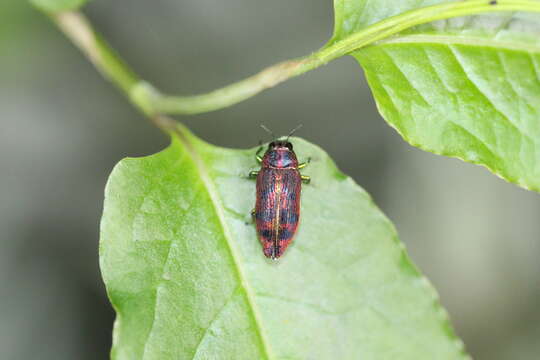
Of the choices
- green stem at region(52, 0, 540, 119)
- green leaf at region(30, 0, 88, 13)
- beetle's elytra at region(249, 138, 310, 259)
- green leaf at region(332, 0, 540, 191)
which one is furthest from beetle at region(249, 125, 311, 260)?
green leaf at region(30, 0, 88, 13)

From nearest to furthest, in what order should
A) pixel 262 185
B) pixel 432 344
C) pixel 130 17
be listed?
pixel 432 344 → pixel 262 185 → pixel 130 17

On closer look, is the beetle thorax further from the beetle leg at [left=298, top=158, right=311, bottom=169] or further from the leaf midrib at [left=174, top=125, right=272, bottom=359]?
the leaf midrib at [left=174, top=125, right=272, bottom=359]

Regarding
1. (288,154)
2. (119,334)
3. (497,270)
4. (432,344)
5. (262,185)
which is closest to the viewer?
(119,334)

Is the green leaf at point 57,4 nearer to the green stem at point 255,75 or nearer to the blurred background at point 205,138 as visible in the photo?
the green stem at point 255,75

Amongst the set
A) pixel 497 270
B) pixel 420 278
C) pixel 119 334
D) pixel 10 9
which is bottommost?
pixel 497 270

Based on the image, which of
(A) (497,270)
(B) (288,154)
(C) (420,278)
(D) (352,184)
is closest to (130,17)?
(B) (288,154)

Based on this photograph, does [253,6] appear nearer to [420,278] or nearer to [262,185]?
[262,185]
